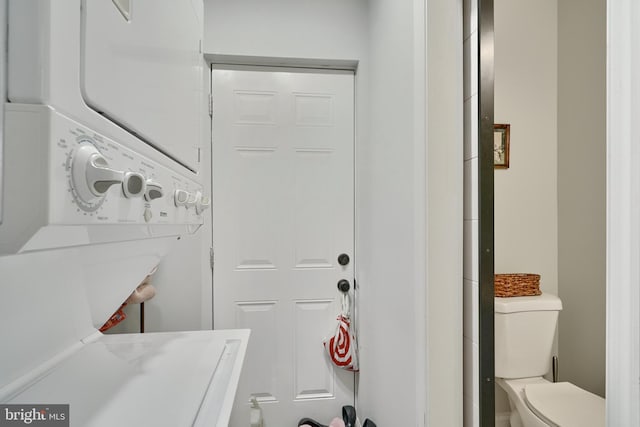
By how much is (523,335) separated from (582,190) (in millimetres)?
889

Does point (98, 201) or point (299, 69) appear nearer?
point (98, 201)

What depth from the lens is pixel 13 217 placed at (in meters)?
0.24

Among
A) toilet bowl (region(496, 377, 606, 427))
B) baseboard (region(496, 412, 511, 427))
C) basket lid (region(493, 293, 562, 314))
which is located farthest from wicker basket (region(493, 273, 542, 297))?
baseboard (region(496, 412, 511, 427))

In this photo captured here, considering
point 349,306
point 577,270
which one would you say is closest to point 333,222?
point 349,306

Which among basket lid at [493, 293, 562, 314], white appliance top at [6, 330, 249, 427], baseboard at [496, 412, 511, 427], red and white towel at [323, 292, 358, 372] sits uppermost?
white appliance top at [6, 330, 249, 427]

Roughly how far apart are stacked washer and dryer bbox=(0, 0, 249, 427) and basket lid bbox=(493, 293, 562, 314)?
1.27 m

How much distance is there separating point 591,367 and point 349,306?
136cm

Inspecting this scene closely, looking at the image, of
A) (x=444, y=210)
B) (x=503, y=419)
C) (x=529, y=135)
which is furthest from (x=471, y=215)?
(x=503, y=419)

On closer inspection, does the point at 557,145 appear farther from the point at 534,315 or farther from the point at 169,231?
the point at 169,231

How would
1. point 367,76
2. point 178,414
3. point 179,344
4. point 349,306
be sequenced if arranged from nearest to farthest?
point 178,414 → point 179,344 → point 367,76 → point 349,306

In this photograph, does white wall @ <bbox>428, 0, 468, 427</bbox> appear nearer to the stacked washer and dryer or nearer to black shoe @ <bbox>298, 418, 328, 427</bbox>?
the stacked washer and dryer

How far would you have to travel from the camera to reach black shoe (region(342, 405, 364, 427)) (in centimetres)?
166

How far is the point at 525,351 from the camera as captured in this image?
1.57 meters

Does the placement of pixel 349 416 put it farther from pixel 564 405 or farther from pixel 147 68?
pixel 147 68
